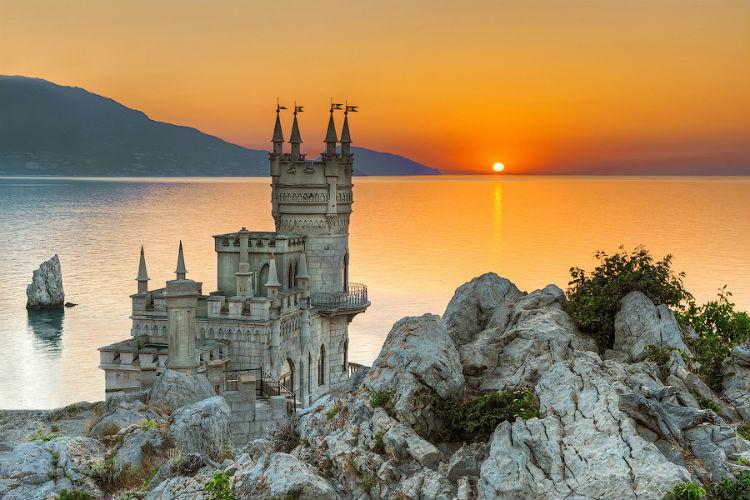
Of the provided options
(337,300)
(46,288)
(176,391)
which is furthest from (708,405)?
(46,288)

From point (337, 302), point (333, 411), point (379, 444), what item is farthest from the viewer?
point (337, 302)

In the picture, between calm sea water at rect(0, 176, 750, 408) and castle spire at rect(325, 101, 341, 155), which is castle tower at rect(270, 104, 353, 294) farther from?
calm sea water at rect(0, 176, 750, 408)

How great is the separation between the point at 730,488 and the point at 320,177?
35.8 metres

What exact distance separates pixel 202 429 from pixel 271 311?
20.1 meters

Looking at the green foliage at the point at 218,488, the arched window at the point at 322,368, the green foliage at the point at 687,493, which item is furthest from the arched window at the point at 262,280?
the green foliage at the point at 687,493

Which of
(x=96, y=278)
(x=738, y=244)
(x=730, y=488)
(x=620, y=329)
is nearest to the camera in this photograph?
(x=730, y=488)

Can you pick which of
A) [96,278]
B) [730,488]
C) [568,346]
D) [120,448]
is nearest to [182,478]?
[120,448]

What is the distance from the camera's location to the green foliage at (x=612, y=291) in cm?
1742

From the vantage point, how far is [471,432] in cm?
1272

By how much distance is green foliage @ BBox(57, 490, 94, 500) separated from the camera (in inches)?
573

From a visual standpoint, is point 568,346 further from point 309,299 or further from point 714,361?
point 309,299

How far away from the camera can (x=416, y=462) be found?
12281 mm

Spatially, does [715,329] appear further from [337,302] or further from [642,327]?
[337,302]

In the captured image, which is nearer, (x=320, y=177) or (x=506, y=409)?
(x=506, y=409)
